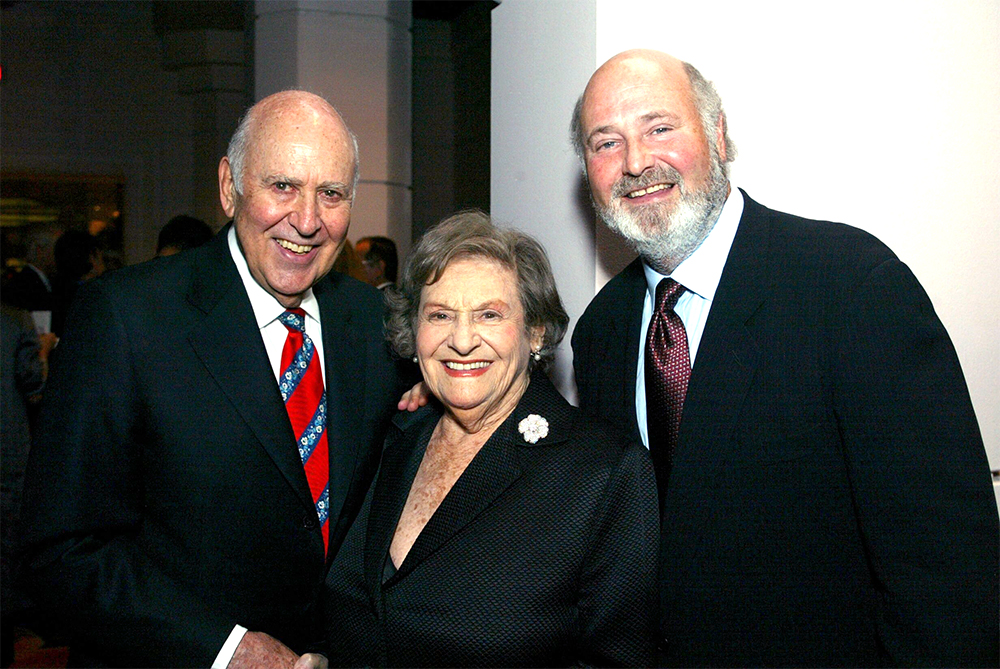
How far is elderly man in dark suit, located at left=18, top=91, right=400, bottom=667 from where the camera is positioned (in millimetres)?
1687

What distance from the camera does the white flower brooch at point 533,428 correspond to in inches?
70.8

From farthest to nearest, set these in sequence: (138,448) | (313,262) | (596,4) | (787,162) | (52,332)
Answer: (52,332), (787,162), (596,4), (313,262), (138,448)

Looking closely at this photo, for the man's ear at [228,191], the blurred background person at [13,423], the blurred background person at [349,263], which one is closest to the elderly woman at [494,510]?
the man's ear at [228,191]

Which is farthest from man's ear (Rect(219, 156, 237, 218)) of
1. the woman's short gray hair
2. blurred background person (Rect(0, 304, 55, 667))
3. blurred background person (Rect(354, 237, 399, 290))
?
blurred background person (Rect(354, 237, 399, 290))

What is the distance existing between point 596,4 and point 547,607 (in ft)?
5.14

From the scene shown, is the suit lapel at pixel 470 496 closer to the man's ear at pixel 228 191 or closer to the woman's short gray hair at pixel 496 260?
the woman's short gray hair at pixel 496 260

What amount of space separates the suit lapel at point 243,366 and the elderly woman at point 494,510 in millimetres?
254

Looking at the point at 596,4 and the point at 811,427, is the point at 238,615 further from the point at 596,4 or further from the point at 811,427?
the point at 596,4

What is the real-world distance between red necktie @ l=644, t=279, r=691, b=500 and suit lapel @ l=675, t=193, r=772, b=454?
57 millimetres

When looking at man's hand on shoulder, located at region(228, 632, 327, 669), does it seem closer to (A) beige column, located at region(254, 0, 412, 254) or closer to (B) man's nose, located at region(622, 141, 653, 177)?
(B) man's nose, located at region(622, 141, 653, 177)

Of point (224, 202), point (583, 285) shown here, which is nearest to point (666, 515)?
point (583, 285)

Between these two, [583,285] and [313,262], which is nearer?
[313,262]

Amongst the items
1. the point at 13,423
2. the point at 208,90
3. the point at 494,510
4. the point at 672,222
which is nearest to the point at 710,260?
the point at 672,222

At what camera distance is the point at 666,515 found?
169 cm
